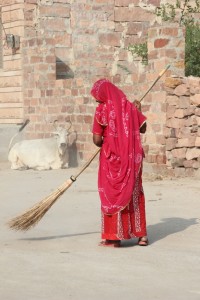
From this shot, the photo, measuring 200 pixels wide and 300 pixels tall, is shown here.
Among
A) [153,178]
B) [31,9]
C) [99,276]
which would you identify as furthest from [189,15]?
[99,276]

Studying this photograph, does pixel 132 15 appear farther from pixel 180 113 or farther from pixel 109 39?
pixel 180 113

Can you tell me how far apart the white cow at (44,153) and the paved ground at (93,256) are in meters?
4.07

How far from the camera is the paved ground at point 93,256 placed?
18.1ft

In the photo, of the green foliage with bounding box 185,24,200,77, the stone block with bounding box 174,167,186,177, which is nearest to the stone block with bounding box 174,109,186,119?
the stone block with bounding box 174,167,186,177

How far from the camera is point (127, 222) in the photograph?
7.26 meters

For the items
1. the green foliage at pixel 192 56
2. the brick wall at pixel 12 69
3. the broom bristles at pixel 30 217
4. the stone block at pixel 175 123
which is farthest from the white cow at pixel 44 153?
the broom bristles at pixel 30 217

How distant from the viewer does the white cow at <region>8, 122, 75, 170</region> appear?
1505cm

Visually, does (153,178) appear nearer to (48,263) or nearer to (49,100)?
(49,100)

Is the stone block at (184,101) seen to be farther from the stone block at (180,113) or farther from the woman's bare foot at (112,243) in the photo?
the woman's bare foot at (112,243)

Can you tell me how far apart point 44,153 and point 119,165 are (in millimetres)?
7966

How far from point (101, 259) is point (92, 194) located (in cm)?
444

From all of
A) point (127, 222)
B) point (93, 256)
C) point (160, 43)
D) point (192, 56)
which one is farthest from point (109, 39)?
point (93, 256)

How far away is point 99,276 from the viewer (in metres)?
5.97

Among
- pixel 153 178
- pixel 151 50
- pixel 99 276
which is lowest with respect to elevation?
pixel 153 178
